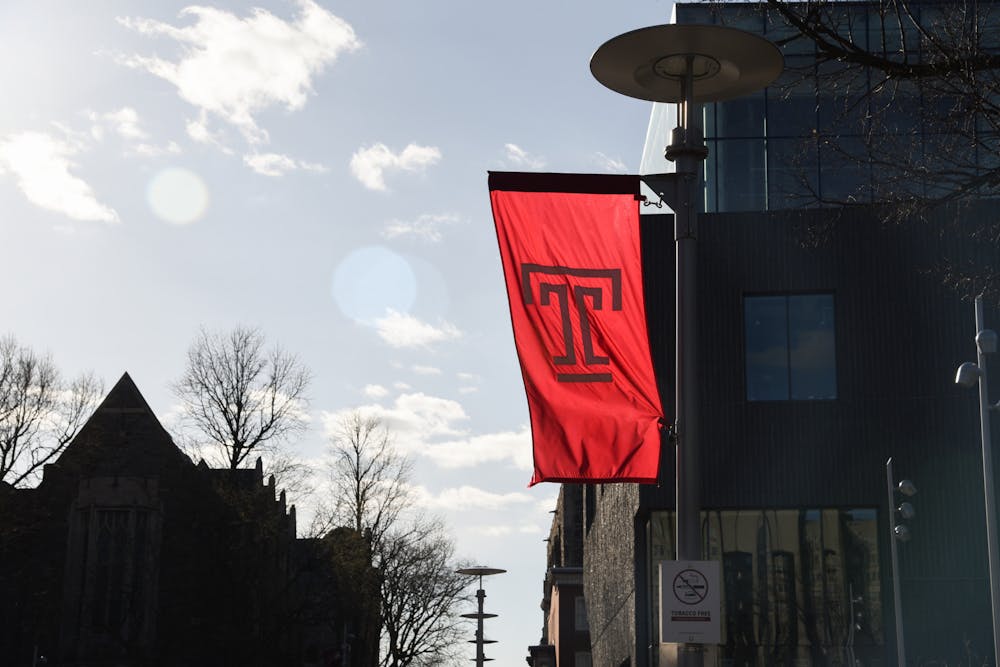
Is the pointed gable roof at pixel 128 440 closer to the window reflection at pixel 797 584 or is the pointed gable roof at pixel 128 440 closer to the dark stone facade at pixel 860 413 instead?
the dark stone facade at pixel 860 413

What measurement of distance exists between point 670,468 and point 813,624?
4.76m

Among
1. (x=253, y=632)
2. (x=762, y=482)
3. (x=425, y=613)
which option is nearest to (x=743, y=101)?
(x=762, y=482)

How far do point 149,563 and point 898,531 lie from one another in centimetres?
3818

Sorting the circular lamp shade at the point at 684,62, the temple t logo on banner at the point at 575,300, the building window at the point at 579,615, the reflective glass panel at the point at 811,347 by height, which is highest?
the reflective glass panel at the point at 811,347

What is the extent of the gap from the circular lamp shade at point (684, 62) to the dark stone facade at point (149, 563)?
4153 cm

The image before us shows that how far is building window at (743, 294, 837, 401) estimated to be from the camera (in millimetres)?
32625

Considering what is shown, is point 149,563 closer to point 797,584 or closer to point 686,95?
point 797,584

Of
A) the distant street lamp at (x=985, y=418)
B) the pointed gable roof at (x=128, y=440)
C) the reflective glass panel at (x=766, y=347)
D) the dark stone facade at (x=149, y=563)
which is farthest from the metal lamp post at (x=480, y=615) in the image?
the distant street lamp at (x=985, y=418)

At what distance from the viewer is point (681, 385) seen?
1046cm

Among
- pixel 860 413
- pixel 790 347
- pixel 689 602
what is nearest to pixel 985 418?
pixel 860 413

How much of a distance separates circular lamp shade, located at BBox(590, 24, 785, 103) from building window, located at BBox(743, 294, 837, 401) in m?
21.7

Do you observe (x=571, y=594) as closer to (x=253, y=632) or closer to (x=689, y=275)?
(x=253, y=632)

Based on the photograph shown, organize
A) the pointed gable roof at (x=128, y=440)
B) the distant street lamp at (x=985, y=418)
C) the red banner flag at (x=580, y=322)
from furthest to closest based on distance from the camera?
the pointed gable roof at (x=128, y=440) → the distant street lamp at (x=985, y=418) → the red banner flag at (x=580, y=322)

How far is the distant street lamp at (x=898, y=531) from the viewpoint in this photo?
2925 centimetres
